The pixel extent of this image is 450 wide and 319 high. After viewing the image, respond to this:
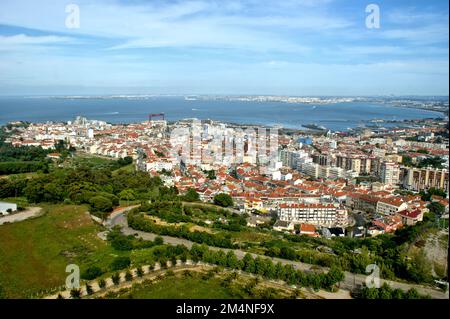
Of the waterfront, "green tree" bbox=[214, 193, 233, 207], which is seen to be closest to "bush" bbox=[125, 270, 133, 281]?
"green tree" bbox=[214, 193, 233, 207]

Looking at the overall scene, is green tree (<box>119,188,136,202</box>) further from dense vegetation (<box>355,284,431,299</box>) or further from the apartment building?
the apartment building

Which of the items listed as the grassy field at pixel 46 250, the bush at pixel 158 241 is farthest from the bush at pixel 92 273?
the bush at pixel 158 241

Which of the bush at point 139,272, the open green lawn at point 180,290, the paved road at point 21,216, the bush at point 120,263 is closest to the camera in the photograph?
the open green lawn at point 180,290

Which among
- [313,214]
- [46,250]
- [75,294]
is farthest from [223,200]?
[75,294]

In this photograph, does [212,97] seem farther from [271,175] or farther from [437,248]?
[437,248]

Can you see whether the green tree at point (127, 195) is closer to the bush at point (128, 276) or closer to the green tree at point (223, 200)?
the green tree at point (223, 200)

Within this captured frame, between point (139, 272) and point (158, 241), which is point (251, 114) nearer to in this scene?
point (158, 241)
